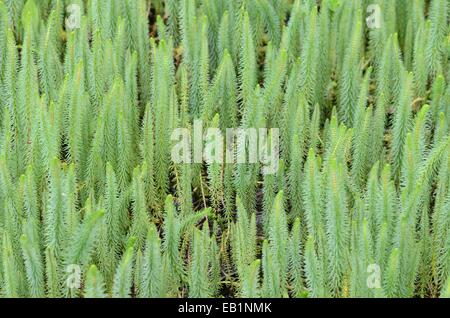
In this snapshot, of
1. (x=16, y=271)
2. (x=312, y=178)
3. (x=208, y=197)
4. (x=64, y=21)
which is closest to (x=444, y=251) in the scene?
(x=312, y=178)

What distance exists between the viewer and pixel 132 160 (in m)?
2.38

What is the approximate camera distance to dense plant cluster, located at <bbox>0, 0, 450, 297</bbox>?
79.9 inches

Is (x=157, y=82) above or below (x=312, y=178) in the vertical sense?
above

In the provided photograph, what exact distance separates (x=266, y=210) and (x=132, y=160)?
15.2 inches

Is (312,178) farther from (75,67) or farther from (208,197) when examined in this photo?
(75,67)

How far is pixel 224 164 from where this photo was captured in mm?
2365

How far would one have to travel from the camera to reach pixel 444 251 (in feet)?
7.09

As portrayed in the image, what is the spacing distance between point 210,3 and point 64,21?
520 mm

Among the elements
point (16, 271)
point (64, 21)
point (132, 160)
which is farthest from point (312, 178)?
point (64, 21)

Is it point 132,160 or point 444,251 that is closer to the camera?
Result: point 444,251

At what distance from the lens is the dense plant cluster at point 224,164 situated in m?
2.03
